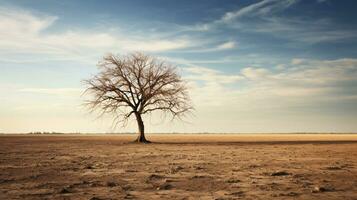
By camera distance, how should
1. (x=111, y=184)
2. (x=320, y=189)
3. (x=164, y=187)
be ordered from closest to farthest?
(x=320, y=189) < (x=164, y=187) < (x=111, y=184)

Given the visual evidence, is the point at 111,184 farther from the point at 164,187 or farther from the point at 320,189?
the point at 320,189

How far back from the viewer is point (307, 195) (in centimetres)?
963

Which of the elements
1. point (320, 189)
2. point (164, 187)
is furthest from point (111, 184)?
point (320, 189)

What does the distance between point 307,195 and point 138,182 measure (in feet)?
15.5

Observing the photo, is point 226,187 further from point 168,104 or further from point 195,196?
point 168,104

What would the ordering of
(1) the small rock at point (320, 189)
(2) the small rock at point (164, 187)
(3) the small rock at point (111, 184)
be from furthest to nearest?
(3) the small rock at point (111, 184), (2) the small rock at point (164, 187), (1) the small rock at point (320, 189)

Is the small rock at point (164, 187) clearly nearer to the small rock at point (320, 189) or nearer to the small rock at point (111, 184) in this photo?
the small rock at point (111, 184)

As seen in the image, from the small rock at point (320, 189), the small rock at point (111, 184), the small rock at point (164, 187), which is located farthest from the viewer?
the small rock at point (111, 184)

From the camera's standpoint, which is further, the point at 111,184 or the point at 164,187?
the point at 111,184

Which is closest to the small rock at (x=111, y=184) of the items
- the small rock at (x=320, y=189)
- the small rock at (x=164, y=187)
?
the small rock at (x=164, y=187)

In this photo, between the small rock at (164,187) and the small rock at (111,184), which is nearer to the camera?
the small rock at (164,187)

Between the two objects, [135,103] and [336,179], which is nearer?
[336,179]

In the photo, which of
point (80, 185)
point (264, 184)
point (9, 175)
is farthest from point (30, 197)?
point (264, 184)

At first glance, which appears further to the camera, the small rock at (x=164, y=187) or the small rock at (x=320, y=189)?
the small rock at (x=164, y=187)
